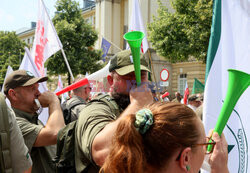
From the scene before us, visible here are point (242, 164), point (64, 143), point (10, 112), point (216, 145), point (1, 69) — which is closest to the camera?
point (216, 145)

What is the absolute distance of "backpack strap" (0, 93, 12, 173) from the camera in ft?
5.99

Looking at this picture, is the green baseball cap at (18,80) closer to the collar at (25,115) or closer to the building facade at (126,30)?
the collar at (25,115)

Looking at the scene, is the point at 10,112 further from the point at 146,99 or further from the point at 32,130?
the point at 146,99

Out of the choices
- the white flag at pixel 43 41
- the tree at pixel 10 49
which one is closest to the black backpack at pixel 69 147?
the white flag at pixel 43 41

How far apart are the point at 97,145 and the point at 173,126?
511 millimetres

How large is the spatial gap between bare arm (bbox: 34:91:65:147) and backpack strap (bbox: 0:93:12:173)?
56cm

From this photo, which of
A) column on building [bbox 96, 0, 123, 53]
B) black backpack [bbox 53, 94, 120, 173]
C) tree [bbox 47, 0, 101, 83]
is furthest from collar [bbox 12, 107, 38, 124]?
column on building [bbox 96, 0, 123, 53]

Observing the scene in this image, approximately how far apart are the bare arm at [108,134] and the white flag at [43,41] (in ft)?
11.4

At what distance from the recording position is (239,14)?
2672 millimetres

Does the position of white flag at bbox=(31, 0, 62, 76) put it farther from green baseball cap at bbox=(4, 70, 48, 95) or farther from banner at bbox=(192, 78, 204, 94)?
banner at bbox=(192, 78, 204, 94)

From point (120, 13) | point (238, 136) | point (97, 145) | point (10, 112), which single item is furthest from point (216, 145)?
point (120, 13)

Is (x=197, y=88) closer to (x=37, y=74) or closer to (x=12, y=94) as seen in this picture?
(x=37, y=74)

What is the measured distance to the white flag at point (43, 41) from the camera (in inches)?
200

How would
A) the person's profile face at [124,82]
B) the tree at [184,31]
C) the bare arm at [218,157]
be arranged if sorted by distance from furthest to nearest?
the tree at [184,31] → the person's profile face at [124,82] → the bare arm at [218,157]
